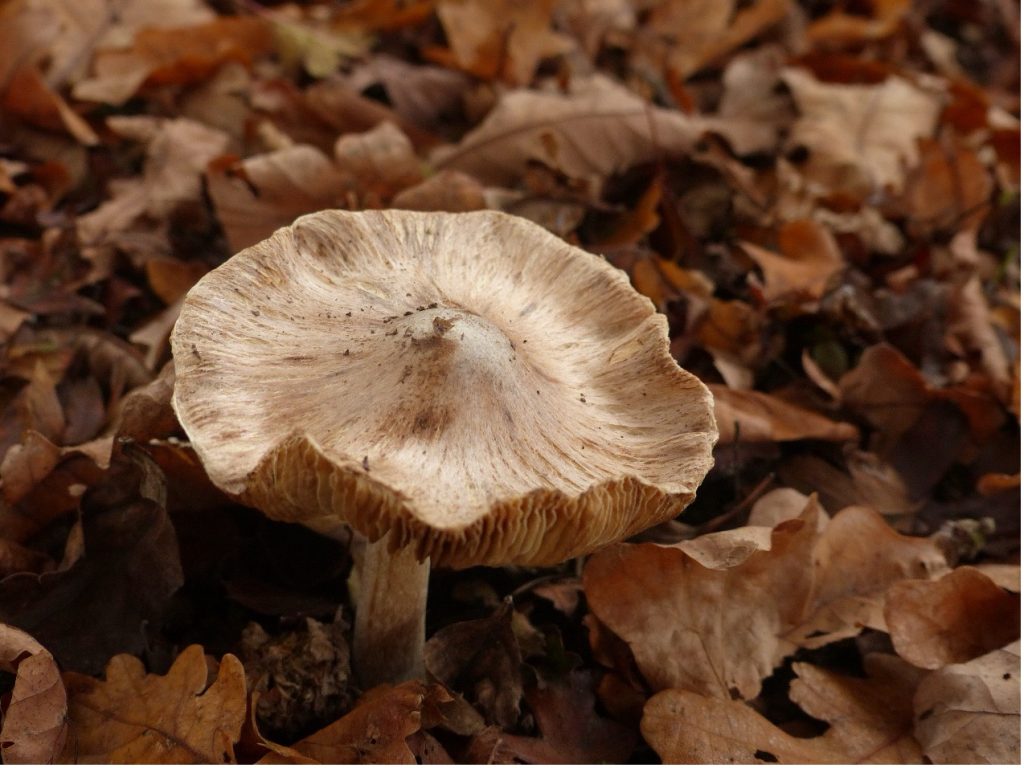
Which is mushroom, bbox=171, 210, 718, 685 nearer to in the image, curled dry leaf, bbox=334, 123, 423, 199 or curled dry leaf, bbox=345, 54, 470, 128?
curled dry leaf, bbox=334, 123, 423, 199

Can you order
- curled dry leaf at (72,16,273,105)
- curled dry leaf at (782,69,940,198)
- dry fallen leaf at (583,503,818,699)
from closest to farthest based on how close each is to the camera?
dry fallen leaf at (583,503,818,699) < curled dry leaf at (72,16,273,105) < curled dry leaf at (782,69,940,198)

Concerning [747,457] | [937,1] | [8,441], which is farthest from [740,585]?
[937,1]

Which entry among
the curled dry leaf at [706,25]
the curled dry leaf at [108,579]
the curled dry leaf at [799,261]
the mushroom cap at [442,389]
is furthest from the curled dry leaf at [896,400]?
the curled dry leaf at [706,25]

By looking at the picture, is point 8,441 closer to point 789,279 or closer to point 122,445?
point 122,445

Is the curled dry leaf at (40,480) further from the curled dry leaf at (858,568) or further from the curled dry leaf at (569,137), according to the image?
the curled dry leaf at (858,568)

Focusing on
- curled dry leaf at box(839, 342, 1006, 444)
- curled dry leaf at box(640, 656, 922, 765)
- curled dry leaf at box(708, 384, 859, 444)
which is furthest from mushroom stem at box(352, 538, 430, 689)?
curled dry leaf at box(839, 342, 1006, 444)

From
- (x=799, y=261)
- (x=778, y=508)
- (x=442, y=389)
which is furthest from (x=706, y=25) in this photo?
(x=442, y=389)
